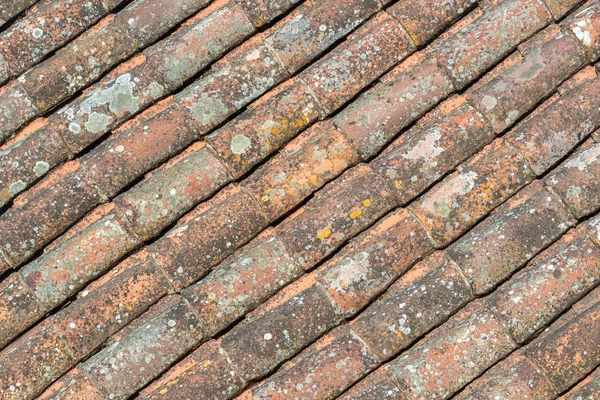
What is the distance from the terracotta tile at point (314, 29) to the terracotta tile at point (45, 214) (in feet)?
4.57

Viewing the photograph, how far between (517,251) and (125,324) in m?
2.26

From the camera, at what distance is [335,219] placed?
13.4 feet

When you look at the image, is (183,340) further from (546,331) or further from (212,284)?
(546,331)

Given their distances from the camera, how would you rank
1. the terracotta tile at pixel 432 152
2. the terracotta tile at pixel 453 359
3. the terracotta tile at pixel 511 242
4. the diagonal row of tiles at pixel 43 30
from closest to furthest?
the terracotta tile at pixel 453 359 < the terracotta tile at pixel 511 242 < the terracotta tile at pixel 432 152 < the diagonal row of tiles at pixel 43 30

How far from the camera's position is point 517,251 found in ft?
13.2

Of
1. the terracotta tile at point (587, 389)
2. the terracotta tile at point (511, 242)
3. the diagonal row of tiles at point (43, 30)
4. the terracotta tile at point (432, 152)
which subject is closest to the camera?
the terracotta tile at point (587, 389)

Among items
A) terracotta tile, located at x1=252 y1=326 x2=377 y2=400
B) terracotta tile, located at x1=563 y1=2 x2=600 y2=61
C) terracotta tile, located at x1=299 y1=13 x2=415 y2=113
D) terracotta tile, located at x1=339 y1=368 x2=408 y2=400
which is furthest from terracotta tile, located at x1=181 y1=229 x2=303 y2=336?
terracotta tile, located at x1=563 y1=2 x2=600 y2=61

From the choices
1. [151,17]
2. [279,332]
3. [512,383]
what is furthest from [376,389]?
[151,17]

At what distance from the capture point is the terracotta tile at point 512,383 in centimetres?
384

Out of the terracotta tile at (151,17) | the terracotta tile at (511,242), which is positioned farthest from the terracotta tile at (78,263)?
the terracotta tile at (511,242)

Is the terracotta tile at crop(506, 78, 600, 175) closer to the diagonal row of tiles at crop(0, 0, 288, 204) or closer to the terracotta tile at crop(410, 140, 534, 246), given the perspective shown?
the terracotta tile at crop(410, 140, 534, 246)

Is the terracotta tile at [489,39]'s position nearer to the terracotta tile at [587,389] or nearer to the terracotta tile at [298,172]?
the terracotta tile at [298,172]

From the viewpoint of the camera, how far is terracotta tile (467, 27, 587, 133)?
4.18m

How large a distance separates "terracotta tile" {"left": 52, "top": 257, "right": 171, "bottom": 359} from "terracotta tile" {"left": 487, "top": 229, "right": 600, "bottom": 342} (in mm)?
1909
